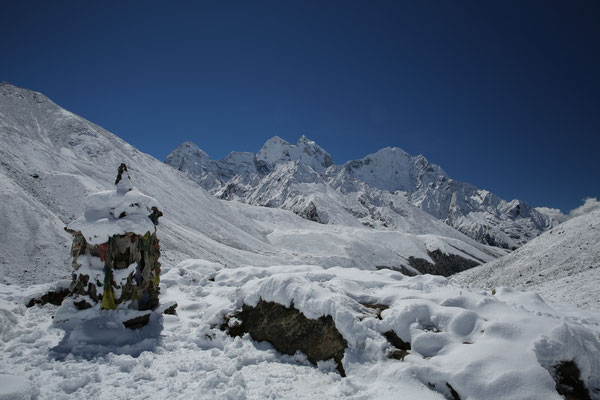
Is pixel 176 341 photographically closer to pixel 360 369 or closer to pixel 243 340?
pixel 243 340

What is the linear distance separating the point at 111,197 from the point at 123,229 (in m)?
1.48

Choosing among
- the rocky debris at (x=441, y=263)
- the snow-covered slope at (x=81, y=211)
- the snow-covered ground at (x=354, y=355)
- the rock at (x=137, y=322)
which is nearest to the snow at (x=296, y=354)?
the snow-covered ground at (x=354, y=355)

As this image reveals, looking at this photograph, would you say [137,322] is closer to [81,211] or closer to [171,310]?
[171,310]

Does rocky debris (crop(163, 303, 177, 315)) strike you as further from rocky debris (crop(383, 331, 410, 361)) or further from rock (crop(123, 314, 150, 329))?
rocky debris (crop(383, 331, 410, 361))

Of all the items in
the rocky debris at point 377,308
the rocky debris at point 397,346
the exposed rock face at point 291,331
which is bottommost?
the exposed rock face at point 291,331

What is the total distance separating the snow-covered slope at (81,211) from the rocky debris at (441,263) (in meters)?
0.71

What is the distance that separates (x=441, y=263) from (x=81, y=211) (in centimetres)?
10076

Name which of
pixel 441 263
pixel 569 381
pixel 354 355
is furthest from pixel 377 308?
pixel 441 263

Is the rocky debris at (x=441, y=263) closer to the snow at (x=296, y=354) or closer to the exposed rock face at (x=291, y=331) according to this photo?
the snow at (x=296, y=354)

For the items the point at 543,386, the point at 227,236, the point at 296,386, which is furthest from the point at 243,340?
the point at 227,236

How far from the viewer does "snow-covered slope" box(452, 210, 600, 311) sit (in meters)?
20.4

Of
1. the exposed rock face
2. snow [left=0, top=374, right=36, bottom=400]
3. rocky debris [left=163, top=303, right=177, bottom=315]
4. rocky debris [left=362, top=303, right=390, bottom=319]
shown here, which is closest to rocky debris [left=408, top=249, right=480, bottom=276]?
rocky debris [left=163, top=303, right=177, bottom=315]

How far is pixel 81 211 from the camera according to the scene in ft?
121

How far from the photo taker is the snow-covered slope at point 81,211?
26.4m
